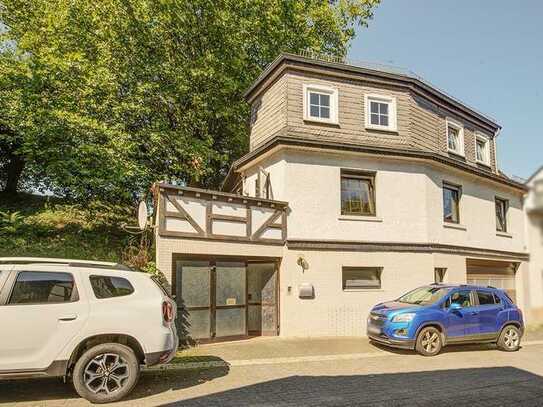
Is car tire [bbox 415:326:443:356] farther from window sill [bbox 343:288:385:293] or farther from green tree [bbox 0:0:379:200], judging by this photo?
green tree [bbox 0:0:379:200]

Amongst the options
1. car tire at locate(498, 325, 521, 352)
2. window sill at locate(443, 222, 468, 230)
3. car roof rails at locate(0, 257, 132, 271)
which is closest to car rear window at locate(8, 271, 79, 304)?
car roof rails at locate(0, 257, 132, 271)

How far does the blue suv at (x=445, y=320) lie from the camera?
34.7 feet

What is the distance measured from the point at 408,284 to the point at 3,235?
15.8 meters

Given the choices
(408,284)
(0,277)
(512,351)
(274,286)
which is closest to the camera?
(0,277)

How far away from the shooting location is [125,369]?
22.5 feet

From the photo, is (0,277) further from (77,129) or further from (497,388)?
(77,129)

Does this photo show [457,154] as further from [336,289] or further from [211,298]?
[211,298]

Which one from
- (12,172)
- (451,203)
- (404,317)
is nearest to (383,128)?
(451,203)

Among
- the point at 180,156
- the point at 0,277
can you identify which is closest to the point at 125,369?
the point at 0,277

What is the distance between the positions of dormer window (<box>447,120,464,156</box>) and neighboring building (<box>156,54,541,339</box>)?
173mm

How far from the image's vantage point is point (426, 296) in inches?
464

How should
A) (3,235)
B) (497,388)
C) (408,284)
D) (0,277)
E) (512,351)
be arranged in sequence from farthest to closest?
(3,235)
(408,284)
(512,351)
(497,388)
(0,277)

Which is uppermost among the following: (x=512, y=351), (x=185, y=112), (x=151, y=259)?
(x=185, y=112)

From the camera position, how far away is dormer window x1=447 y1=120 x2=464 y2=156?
1786 cm
